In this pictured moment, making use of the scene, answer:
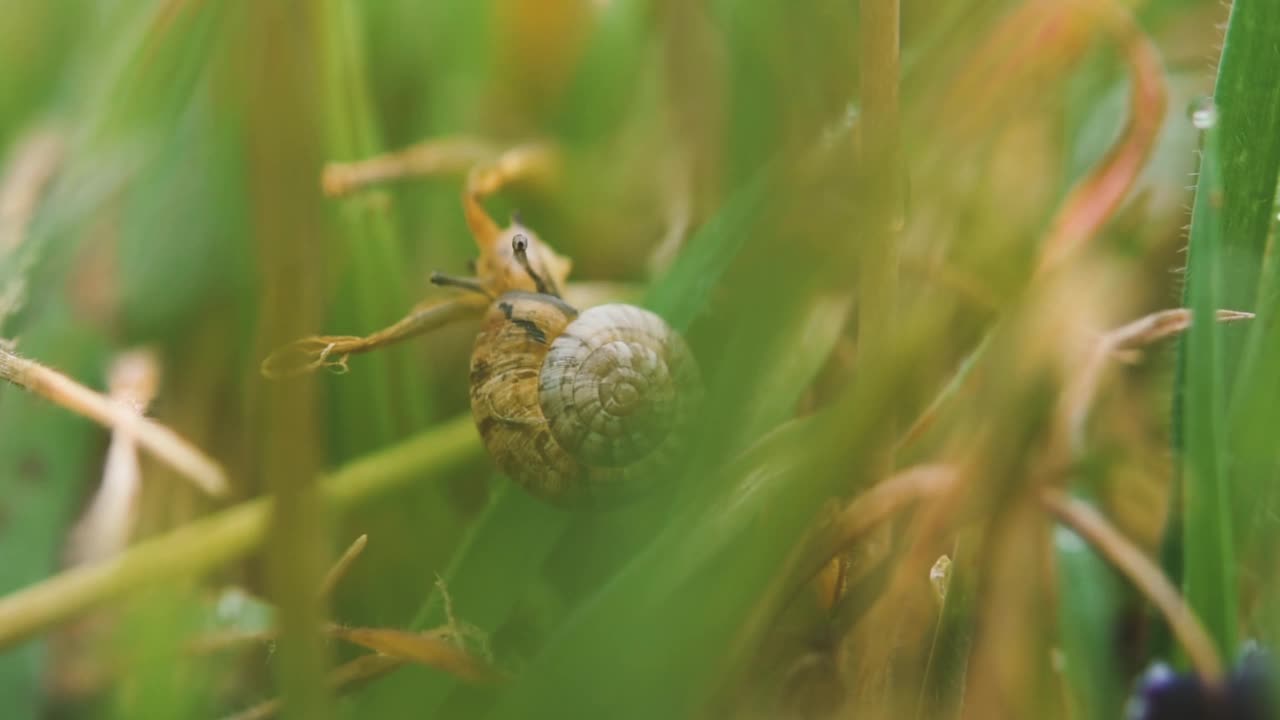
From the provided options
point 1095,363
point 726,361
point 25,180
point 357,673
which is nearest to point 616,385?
point 726,361

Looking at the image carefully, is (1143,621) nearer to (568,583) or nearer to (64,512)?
(568,583)

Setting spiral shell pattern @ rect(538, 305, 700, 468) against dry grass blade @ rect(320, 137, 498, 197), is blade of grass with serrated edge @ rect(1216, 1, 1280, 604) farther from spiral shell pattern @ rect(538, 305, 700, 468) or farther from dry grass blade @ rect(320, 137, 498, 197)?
dry grass blade @ rect(320, 137, 498, 197)

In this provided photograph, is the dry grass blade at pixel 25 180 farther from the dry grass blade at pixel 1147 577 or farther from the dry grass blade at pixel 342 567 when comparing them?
the dry grass blade at pixel 1147 577

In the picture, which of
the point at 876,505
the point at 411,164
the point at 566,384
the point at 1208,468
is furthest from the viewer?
the point at 411,164

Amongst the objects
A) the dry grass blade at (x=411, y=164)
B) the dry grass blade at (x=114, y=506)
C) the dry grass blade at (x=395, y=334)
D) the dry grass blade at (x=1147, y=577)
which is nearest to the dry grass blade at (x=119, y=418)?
the dry grass blade at (x=114, y=506)

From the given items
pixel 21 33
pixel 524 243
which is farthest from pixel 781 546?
pixel 21 33

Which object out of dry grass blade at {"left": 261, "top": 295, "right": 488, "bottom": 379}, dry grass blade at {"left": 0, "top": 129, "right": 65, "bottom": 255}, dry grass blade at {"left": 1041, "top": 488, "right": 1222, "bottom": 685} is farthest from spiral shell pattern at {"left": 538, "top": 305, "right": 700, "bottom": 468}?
dry grass blade at {"left": 0, "top": 129, "right": 65, "bottom": 255}

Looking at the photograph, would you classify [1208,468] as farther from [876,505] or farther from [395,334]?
[395,334]
